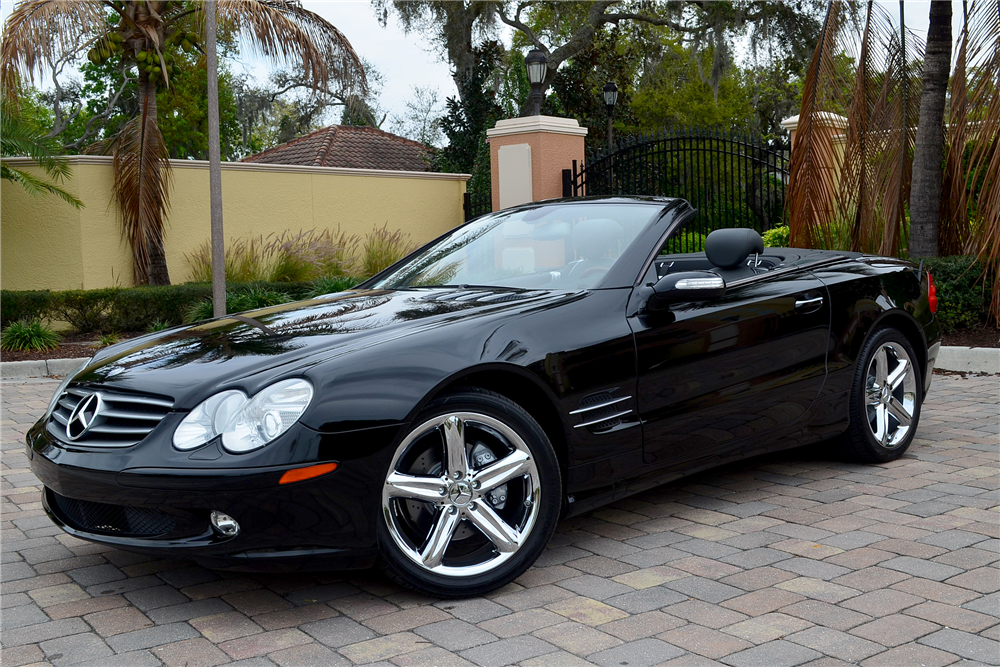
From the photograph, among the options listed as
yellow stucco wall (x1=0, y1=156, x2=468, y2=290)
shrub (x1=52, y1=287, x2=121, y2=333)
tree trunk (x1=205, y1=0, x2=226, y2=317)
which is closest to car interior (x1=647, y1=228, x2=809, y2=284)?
tree trunk (x1=205, y1=0, x2=226, y2=317)

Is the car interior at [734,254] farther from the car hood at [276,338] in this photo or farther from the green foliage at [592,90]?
the green foliage at [592,90]

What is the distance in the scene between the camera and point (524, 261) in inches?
178

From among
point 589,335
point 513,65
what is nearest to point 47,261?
point 589,335

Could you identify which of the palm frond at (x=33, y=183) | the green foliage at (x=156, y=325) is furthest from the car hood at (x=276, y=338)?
the palm frond at (x=33, y=183)

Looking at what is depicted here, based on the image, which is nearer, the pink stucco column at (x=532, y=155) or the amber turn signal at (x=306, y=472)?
the amber turn signal at (x=306, y=472)

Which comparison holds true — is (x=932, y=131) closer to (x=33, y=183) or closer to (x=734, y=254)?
(x=734, y=254)

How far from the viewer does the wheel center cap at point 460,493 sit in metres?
3.35

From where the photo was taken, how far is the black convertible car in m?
3.08

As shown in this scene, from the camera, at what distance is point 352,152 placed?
29.9 metres

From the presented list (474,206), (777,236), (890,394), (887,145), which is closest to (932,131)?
(887,145)

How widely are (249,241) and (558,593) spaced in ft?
43.1

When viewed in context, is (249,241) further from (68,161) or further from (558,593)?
(558,593)

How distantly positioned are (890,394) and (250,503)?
12.3ft

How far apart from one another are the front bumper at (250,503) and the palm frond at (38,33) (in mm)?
11391
